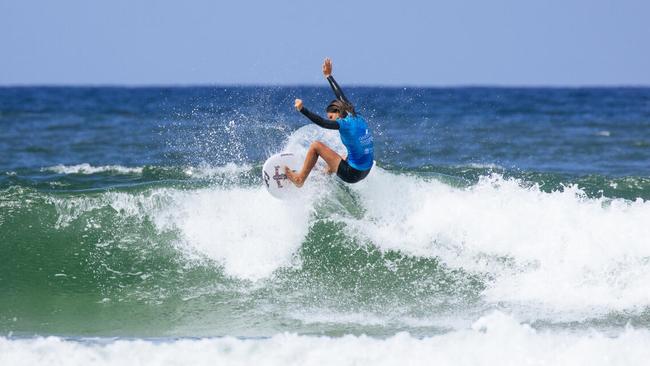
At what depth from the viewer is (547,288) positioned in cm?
832

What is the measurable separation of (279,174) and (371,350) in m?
3.28

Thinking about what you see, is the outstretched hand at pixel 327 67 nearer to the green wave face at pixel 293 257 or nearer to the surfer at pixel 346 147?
the surfer at pixel 346 147

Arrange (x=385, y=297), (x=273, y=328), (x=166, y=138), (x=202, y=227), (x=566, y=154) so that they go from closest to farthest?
1. (x=273, y=328)
2. (x=385, y=297)
3. (x=202, y=227)
4. (x=566, y=154)
5. (x=166, y=138)

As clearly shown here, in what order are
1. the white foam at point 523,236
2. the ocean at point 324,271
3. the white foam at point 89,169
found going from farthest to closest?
the white foam at point 89,169
the white foam at point 523,236
the ocean at point 324,271

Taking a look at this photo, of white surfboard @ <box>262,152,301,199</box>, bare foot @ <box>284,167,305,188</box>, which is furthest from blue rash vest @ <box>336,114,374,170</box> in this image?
white surfboard @ <box>262,152,301,199</box>

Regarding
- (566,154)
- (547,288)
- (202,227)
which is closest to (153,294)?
(202,227)

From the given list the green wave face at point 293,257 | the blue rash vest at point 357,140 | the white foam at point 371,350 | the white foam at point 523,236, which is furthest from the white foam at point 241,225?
the white foam at point 371,350

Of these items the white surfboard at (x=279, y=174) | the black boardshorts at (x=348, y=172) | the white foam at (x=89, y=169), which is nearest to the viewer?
the black boardshorts at (x=348, y=172)

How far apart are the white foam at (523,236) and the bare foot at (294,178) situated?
89 cm

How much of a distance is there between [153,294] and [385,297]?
7.91 ft

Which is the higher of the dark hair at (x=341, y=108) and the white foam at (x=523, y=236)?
the dark hair at (x=341, y=108)

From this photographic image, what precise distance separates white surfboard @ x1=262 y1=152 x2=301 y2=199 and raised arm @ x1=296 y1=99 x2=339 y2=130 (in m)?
1.06

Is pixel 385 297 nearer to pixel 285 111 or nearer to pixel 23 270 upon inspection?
pixel 23 270

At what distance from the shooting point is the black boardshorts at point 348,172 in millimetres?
8977
